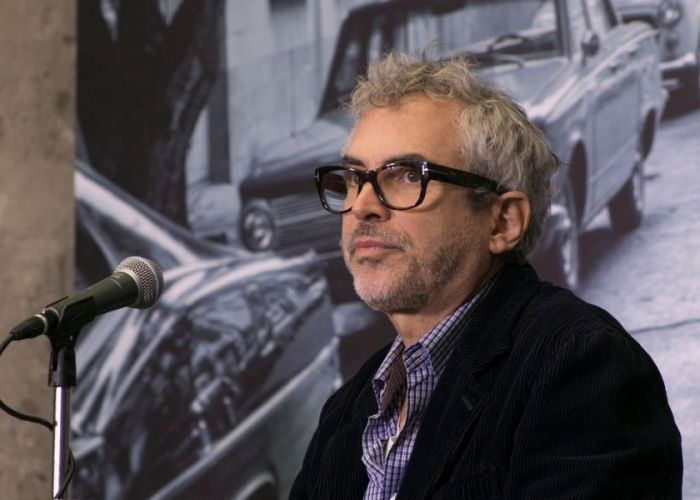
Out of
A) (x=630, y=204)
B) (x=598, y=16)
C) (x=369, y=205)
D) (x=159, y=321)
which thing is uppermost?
(x=598, y=16)

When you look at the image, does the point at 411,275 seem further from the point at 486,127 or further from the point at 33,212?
the point at 33,212

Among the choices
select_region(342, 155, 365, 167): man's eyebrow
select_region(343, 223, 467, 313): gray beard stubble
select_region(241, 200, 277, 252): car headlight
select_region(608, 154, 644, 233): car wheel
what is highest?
select_region(342, 155, 365, 167): man's eyebrow

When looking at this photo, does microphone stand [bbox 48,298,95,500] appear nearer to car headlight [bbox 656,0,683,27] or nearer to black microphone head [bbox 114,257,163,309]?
black microphone head [bbox 114,257,163,309]

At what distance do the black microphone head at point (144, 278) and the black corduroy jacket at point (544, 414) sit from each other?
471 millimetres

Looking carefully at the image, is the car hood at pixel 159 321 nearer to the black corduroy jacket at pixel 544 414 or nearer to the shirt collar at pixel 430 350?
the shirt collar at pixel 430 350

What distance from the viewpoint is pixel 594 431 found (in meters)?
1.55

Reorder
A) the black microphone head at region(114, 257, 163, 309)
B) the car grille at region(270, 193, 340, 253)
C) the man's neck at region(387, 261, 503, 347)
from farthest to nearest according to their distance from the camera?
the car grille at region(270, 193, 340, 253) < the man's neck at region(387, 261, 503, 347) < the black microphone head at region(114, 257, 163, 309)

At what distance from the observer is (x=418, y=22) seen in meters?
3.31

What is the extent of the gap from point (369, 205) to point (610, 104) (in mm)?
1421

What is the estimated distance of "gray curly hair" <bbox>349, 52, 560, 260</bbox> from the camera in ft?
6.45

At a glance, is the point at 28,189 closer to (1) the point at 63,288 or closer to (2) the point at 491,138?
(1) the point at 63,288

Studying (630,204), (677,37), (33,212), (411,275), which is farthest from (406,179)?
(33,212)

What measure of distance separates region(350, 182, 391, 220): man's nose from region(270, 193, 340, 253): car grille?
1.43 metres

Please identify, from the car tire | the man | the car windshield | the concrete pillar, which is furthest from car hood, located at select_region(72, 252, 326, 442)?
the man
